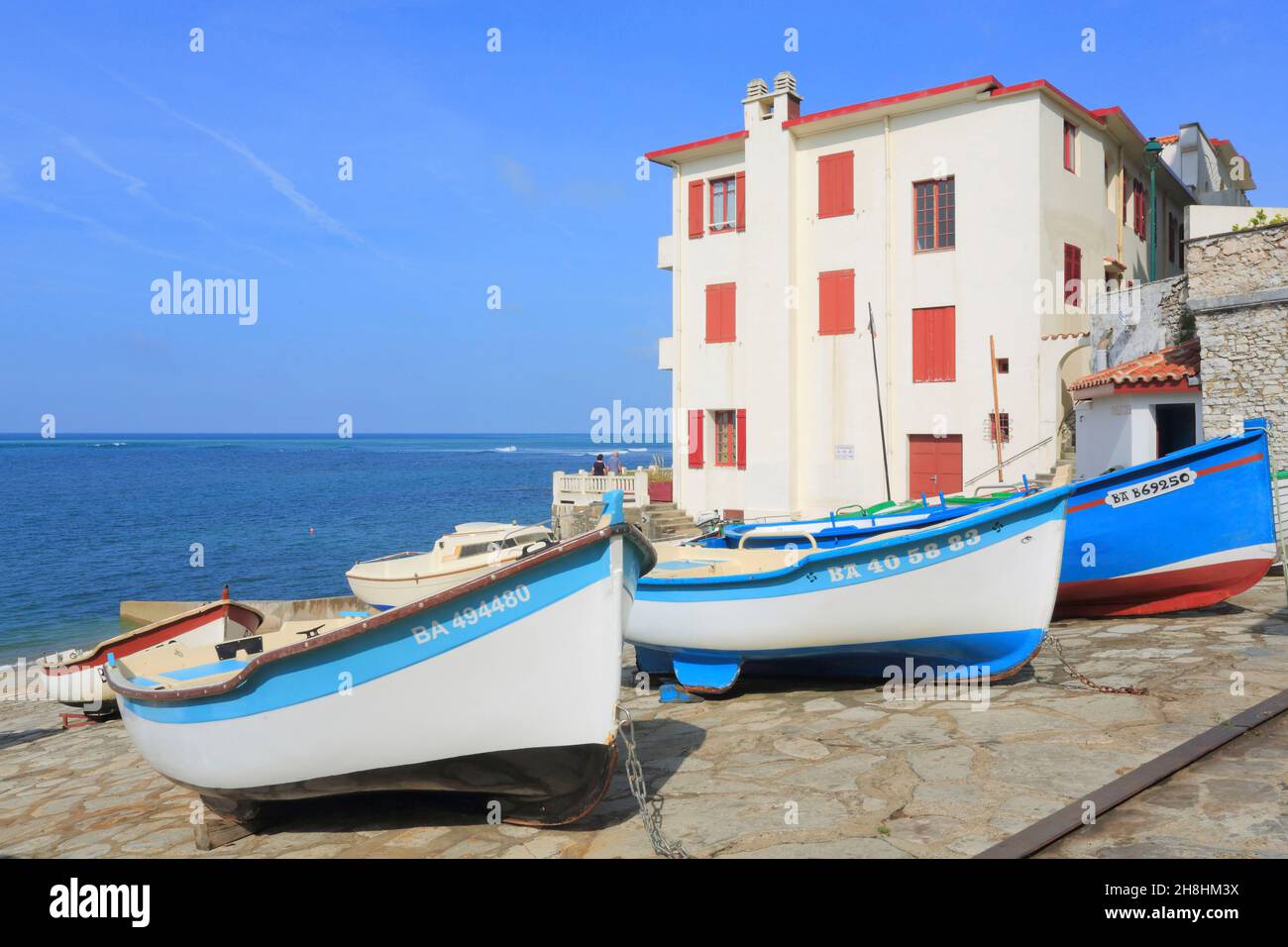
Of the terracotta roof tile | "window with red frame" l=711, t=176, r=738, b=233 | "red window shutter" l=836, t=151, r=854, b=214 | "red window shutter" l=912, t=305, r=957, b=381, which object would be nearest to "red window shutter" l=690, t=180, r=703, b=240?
"window with red frame" l=711, t=176, r=738, b=233

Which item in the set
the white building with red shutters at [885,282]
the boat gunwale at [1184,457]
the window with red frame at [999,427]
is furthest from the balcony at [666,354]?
the boat gunwale at [1184,457]

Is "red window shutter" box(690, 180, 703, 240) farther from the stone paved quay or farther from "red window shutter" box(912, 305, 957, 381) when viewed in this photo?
the stone paved quay

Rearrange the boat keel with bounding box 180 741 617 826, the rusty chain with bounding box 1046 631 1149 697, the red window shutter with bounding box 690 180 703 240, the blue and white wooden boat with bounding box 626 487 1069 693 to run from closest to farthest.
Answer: the boat keel with bounding box 180 741 617 826 < the rusty chain with bounding box 1046 631 1149 697 < the blue and white wooden boat with bounding box 626 487 1069 693 < the red window shutter with bounding box 690 180 703 240

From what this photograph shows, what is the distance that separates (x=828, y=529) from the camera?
12078 millimetres

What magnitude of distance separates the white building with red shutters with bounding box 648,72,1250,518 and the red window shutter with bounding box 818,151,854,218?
0.04 metres

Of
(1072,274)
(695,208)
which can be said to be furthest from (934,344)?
(695,208)

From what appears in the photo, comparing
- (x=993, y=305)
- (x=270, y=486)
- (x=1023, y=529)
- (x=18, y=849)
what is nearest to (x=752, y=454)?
(x=993, y=305)

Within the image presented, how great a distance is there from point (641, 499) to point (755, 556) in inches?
736

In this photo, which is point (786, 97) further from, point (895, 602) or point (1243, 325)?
point (895, 602)

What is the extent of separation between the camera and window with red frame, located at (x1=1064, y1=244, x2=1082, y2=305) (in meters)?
24.0

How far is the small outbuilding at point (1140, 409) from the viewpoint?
1571 cm

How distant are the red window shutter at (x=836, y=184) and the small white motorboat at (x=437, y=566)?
14.1 meters

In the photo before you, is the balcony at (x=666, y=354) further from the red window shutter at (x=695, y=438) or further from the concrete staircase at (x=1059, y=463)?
the concrete staircase at (x=1059, y=463)

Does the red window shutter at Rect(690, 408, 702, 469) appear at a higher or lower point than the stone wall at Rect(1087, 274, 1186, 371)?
lower
